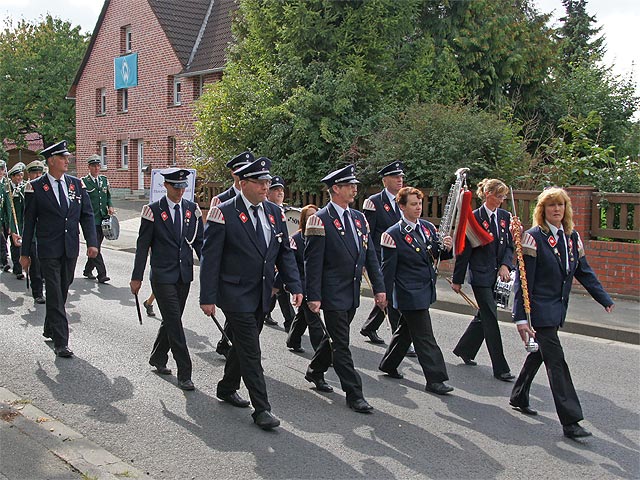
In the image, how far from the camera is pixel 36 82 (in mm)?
45062

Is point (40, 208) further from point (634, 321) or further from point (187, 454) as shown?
point (634, 321)

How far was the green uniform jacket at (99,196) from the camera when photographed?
44.6 ft

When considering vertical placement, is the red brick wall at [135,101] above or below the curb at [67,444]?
above

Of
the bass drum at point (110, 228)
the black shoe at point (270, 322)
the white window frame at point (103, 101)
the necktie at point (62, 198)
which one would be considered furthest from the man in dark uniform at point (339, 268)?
the white window frame at point (103, 101)

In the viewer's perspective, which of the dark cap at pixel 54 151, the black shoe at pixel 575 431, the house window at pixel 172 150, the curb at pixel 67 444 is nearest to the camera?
the curb at pixel 67 444

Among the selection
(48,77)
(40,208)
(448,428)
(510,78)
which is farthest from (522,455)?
(48,77)

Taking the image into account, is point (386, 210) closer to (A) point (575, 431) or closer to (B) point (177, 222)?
(B) point (177, 222)

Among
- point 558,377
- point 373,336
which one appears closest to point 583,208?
point 373,336

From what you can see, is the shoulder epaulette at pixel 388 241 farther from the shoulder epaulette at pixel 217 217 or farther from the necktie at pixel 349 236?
the shoulder epaulette at pixel 217 217

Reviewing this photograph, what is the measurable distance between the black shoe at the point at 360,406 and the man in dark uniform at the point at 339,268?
0.03 m

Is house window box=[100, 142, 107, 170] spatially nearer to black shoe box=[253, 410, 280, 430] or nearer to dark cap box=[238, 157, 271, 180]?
dark cap box=[238, 157, 271, 180]

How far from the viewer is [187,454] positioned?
5.35 meters

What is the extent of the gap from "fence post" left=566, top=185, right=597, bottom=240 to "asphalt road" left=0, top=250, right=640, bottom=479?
357cm

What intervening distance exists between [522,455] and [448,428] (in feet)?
2.38
